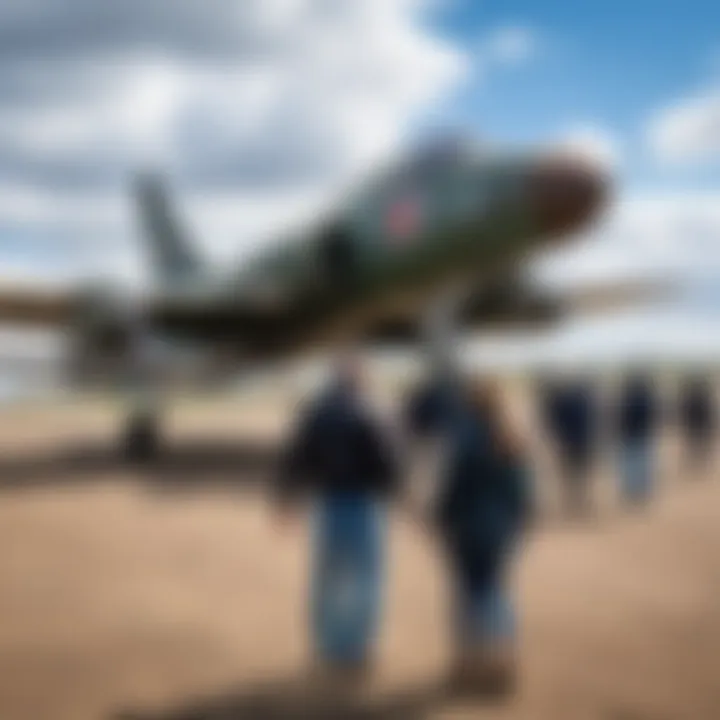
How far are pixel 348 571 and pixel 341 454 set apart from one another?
0.61 m

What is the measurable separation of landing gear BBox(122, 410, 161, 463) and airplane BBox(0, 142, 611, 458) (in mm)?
31

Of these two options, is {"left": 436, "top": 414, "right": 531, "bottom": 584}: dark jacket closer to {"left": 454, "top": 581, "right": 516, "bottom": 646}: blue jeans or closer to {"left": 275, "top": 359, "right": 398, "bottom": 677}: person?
{"left": 454, "top": 581, "right": 516, "bottom": 646}: blue jeans

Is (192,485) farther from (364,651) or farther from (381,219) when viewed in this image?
(364,651)

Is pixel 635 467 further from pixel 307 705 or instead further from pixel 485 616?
pixel 307 705

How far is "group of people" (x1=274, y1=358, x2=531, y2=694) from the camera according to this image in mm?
5098

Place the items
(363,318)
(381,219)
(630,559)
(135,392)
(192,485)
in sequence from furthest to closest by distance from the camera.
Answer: (135,392) → (363,318) → (381,219) → (192,485) → (630,559)

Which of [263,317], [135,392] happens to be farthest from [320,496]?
[135,392]

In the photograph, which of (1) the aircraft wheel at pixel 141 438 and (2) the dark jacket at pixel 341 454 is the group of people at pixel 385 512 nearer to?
(2) the dark jacket at pixel 341 454

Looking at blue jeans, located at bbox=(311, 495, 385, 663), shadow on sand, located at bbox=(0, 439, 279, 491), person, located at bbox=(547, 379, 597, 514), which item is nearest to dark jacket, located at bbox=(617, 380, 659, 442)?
person, located at bbox=(547, 379, 597, 514)

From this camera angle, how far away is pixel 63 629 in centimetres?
621

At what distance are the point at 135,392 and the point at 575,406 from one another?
8526 millimetres

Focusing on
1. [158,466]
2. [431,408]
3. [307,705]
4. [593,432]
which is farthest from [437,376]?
[307,705]

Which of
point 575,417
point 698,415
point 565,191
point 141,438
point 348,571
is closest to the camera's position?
point 348,571

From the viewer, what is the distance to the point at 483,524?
16.7 feet
